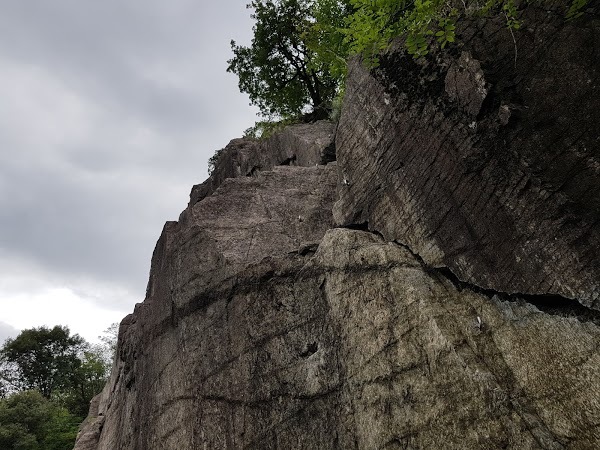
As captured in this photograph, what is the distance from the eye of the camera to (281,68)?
103 feet

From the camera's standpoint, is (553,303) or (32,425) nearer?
(553,303)

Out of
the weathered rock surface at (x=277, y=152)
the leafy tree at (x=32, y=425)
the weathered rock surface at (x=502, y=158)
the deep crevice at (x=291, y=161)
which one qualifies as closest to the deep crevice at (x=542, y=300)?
the weathered rock surface at (x=502, y=158)

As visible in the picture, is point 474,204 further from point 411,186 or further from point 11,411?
point 11,411

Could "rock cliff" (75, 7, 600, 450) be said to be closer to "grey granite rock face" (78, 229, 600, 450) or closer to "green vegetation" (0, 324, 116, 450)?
"grey granite rock face" (78, 229, 600, 450)

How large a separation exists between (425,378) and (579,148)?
4.40 metres

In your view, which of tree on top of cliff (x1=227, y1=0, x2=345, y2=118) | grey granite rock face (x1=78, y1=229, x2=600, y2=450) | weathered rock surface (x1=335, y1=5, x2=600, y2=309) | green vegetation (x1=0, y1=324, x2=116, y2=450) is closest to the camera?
grey granite rock face (x1=78, y1=229, x2=600, y2=450)

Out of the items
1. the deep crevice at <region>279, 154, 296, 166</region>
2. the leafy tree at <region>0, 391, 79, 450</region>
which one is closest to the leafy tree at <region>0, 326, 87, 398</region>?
the leafy tree at <region>0, 391, 79, 450</region>

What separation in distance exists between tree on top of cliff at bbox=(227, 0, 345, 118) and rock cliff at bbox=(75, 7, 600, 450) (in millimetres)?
19942

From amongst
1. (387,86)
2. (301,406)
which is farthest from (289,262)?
(387,86)

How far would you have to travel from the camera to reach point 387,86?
10.1 meters

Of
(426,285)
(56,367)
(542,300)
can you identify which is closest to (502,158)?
(542,300)

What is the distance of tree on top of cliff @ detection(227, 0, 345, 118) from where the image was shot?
30094 millimetres

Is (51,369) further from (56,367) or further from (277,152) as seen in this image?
(277,152)

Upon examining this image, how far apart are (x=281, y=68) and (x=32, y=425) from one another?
44171 mm
